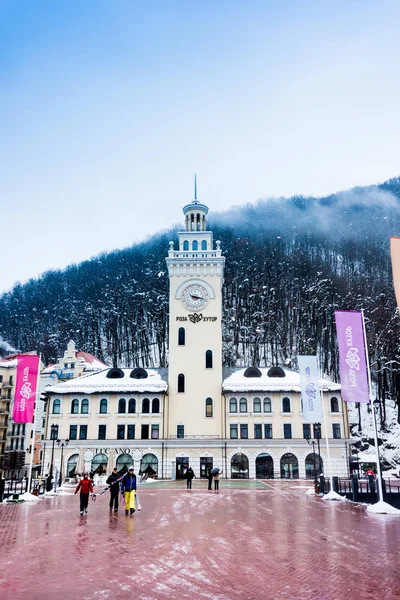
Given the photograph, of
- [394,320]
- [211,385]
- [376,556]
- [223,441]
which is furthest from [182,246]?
[376,556]

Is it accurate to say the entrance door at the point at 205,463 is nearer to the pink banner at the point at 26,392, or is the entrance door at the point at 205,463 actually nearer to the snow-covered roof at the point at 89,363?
the pink banner at the point at 26,392

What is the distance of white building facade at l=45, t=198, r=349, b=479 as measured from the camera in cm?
5228

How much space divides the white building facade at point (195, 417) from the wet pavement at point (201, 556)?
3204cm

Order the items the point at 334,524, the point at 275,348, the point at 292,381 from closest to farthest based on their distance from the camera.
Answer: the point at 334,524, the point at 292,381, the point at 275,348

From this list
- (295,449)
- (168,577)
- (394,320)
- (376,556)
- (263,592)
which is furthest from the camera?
(394,320)

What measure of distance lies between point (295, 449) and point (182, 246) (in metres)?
27.0

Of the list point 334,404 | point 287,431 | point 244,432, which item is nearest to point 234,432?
point 244,432

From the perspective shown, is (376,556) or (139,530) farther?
(139,530)

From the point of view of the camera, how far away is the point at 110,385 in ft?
182

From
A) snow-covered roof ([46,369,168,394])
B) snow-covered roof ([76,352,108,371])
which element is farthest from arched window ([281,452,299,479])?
snow-covered roof ([76,352,108,371])

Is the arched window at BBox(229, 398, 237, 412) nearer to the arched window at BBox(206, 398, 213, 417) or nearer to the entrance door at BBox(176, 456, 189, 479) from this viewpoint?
the arched window at BBox(206, 398, 213, 417)

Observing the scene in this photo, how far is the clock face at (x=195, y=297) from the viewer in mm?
59553

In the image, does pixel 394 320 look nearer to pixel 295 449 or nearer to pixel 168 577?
pixel 295 449

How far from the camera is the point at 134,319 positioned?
344 ft
